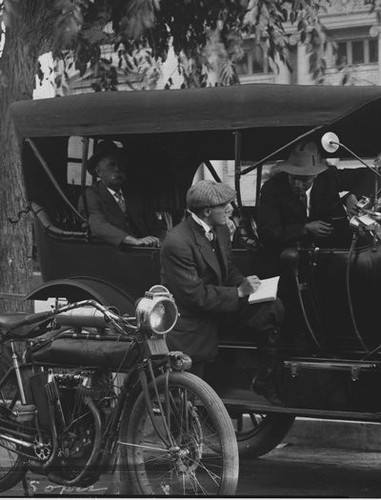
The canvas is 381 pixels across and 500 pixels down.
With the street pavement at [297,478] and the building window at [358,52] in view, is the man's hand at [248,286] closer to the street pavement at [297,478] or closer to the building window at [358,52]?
the street pavement at [297,478]

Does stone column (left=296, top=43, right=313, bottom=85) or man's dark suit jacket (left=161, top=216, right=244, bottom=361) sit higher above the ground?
stone column (left=296, top=43, right=313, bottom=85)

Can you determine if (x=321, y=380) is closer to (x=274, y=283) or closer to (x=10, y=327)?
(x=274, y=283)

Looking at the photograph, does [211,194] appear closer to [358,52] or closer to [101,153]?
[101,153]

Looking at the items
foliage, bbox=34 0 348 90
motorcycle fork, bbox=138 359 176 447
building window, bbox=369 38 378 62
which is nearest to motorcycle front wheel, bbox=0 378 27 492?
motorcycle fork, bbox=138 359 176 447

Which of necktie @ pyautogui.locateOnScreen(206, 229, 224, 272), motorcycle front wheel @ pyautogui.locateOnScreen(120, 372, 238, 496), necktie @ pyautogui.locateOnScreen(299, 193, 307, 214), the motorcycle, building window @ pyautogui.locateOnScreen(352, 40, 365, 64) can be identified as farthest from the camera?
building window @ pyautogui.locateOnScreen(352, 40, 365, 64)

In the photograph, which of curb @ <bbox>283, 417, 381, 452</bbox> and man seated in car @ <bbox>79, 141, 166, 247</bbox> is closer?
man seated in car @ <bbox>79, 141, 166, 247</bbox>

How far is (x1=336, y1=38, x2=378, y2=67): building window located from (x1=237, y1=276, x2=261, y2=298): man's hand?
43.9ft

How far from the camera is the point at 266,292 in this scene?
6.95 m

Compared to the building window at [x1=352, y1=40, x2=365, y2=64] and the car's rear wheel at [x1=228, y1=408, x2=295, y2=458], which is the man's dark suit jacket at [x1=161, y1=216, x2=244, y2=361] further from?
the building window at [x1=352, y1=40, x2=365, y2=64]

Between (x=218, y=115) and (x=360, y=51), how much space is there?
13.5 m

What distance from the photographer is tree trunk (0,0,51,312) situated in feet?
32.9

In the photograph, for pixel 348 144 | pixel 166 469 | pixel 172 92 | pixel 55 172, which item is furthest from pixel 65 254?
pixel 166 469

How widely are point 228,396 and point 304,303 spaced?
0.70 m

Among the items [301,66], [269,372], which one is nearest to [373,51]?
[301,66]
